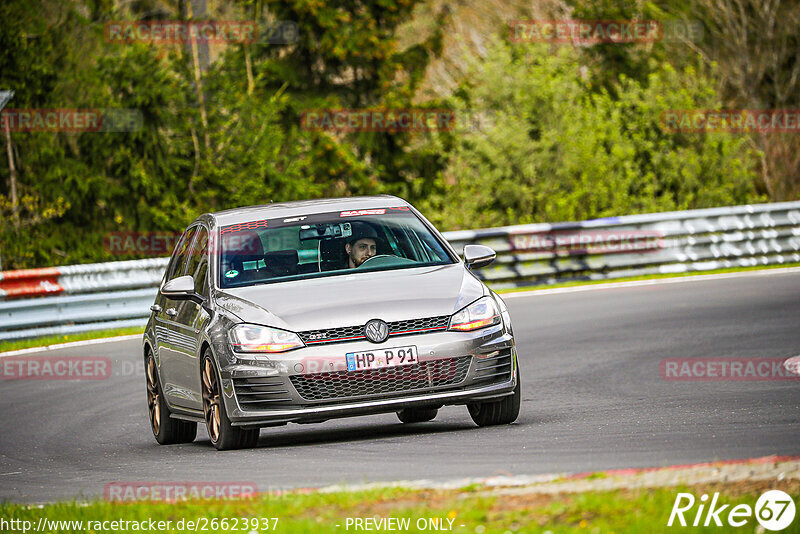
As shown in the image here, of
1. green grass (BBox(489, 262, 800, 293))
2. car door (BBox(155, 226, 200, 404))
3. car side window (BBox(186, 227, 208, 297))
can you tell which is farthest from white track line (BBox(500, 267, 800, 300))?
car side window (BBox(186, 227, 208, 297))

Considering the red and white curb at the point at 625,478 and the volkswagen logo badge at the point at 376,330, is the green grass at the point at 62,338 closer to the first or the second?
the volkswagen logo badge at the point at 376,330

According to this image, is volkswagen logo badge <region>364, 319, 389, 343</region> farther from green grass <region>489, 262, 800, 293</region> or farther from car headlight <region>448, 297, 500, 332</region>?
green grass <region>489, 262, 800, 293</region>

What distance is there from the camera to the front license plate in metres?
8.85

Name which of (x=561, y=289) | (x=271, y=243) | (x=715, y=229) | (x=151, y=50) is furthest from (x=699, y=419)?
(x=151, y=50)

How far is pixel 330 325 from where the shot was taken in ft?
29.1

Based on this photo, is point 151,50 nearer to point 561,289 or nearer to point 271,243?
A: point 561,289

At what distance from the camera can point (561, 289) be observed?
2239 centimetres

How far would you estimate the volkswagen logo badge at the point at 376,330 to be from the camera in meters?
8.87

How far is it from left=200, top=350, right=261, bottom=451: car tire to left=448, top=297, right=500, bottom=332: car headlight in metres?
1.48

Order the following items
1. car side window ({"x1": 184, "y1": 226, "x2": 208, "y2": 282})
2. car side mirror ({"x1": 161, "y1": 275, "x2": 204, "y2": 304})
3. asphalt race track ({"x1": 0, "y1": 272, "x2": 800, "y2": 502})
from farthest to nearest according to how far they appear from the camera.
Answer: car side window ({"x1": 184, "y1": 226, "x2": 208, "y2": 282}) → car side mirror ({"x1": 161, "y1": 275, "x2": 204, "y2": 304}) → asphalt race track ({"x1": 0, "y1": 272, "x2": 800, "y2": 502})

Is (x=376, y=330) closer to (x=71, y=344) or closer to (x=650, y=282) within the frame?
(x=71, y=344)

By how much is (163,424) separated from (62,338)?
28.9 ft

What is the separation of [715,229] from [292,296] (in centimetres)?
1584

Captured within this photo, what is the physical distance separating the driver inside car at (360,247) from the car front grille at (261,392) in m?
1.38
